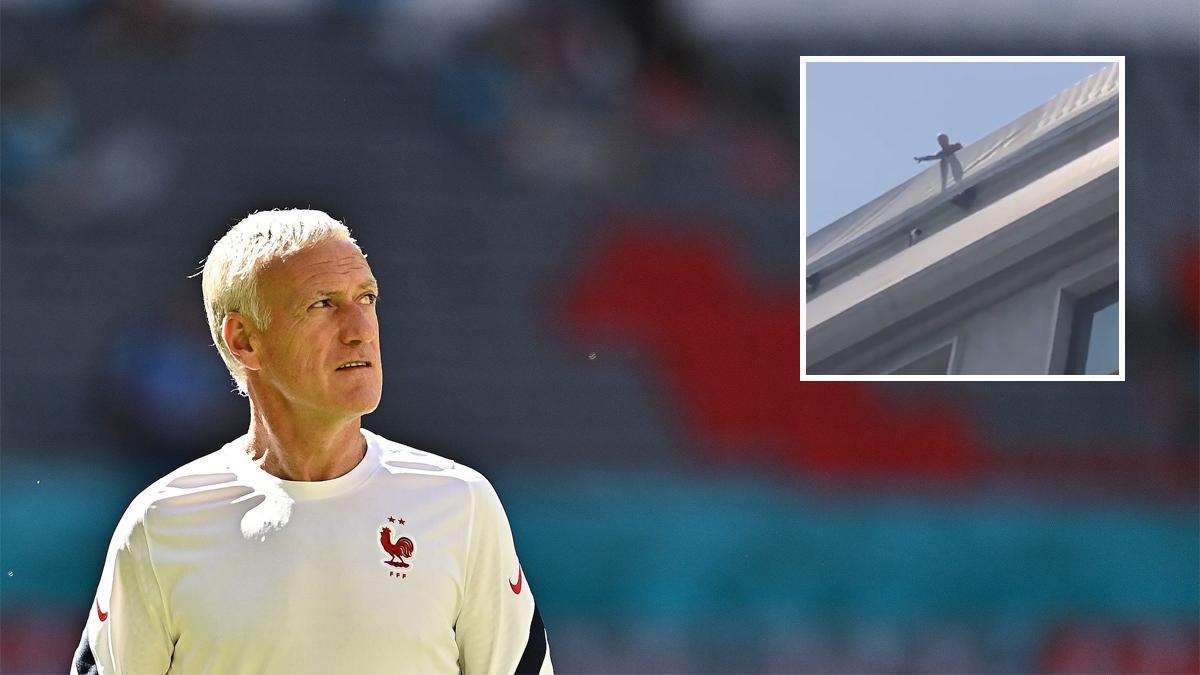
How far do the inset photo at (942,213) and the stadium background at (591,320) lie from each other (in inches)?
2.0

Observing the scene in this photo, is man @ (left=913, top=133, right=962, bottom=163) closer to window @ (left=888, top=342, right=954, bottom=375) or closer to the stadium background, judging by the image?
the stadium background

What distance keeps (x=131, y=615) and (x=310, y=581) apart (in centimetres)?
19

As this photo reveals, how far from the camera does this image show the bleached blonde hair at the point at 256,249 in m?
1.49

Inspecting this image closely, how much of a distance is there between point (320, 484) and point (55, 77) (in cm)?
184

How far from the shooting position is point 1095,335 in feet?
10.0

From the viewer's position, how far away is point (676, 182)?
3.00 m

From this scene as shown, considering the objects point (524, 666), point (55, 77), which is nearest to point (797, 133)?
point (55, 77)

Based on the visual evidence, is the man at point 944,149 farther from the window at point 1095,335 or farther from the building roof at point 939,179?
the window at point 1095,335

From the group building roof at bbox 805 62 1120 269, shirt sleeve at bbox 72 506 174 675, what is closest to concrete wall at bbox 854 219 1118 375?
building roof at bbox 805 62 1120 269

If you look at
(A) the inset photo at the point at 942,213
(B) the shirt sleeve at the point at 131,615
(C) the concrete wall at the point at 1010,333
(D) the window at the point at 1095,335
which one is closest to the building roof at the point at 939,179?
(A) the inset photo at the point at 942,213

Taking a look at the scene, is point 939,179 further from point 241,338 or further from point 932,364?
point 241,338

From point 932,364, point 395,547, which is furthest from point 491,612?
point 932,364

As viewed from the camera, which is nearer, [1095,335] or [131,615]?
[131,615]

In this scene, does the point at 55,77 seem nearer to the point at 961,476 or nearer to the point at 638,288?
the point at 638,288
